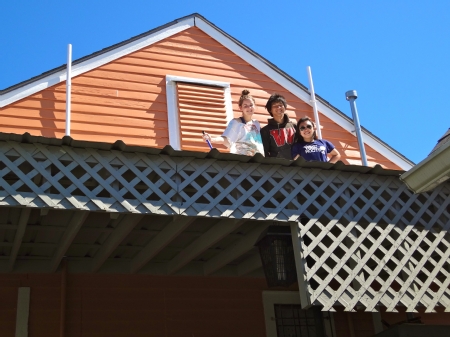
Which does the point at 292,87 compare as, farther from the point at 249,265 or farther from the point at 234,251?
the point at 234,251

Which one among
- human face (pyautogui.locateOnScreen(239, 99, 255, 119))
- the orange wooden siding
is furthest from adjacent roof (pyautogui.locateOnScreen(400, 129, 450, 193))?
the orange wooden siding

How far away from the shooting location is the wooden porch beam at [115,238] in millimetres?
5316

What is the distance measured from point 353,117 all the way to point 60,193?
19.4 ft

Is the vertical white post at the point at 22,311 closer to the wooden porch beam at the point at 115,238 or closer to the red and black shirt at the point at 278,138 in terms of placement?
the wooden porch beam at the point at 115,238

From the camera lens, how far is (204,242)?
6.17m

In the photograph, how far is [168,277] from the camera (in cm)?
701

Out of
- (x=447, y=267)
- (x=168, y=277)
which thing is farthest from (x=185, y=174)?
(x=447, y=267)

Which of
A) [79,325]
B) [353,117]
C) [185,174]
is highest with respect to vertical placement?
[353,117]

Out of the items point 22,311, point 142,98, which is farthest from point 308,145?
point 22,311

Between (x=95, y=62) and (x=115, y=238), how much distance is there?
3431 mm

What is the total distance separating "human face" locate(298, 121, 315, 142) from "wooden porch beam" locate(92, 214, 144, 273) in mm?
2064

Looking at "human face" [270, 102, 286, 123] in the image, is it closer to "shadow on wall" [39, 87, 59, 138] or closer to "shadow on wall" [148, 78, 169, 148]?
"shadow on wall" [148, 78, 169, 148]

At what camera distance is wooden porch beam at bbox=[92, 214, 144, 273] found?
209 inches

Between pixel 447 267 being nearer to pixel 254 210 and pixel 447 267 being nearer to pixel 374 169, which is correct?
pixel 374 169
